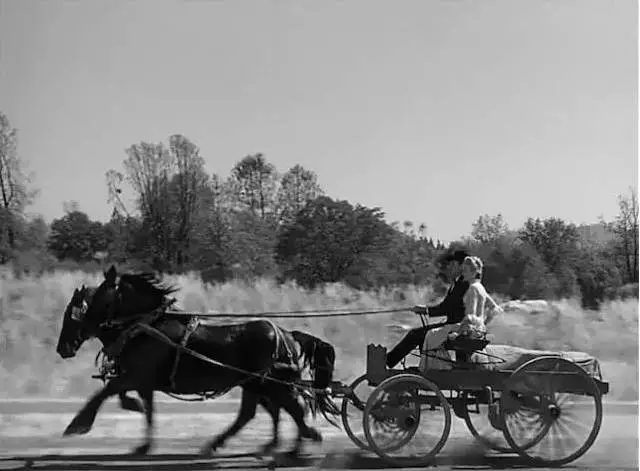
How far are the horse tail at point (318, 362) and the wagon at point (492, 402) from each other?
227 mm

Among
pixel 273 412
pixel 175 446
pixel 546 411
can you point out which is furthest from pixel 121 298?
pixel 546 411

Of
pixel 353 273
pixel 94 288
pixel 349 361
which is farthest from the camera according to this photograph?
pixel 353 273

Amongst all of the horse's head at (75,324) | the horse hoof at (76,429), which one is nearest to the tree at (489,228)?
the horse's head at (75,324)

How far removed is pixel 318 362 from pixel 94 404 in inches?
70.8

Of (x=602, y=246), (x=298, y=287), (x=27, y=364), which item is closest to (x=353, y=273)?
(x=298, y=287)

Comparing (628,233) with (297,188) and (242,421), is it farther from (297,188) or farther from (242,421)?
(242,421)

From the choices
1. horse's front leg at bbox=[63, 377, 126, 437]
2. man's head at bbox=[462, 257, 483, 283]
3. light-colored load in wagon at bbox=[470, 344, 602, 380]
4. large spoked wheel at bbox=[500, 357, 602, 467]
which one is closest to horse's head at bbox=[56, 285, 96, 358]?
horse's front leg at bbox=[63, 377, 126, 437]

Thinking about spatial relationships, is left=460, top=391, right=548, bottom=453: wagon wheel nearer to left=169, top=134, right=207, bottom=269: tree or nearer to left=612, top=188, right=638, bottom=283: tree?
left=612, top=188, right=638, bottom=283: tree

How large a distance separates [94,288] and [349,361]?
231cm

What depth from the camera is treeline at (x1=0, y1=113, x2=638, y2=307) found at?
820 centimetres

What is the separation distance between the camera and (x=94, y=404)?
7191mm

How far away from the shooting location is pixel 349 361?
8188 millimetres

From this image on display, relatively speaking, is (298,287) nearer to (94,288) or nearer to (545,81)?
(94,288)

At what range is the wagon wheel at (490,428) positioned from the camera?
7.43m
